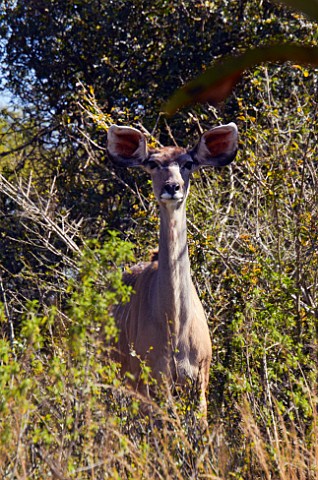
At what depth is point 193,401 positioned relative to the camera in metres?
5.86

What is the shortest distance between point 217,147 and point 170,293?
46.6 inches

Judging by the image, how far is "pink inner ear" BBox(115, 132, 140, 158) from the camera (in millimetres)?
7230

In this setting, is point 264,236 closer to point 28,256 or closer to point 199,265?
point 199,265

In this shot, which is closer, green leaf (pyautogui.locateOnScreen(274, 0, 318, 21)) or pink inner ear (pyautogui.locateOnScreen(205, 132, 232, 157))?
green leaf (pyautogui.locateOnScreen(274, 0, 318, 21))

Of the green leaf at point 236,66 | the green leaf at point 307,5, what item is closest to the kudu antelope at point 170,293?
the green leaf at point 236,66

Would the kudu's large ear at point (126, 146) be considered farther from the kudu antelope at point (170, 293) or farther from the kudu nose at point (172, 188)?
the kudu nose at point (172, 188)

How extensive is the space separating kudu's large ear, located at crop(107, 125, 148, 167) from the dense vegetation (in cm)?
83

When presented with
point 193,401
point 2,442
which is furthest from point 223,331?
point 2,442

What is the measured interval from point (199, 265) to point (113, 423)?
11.9ft

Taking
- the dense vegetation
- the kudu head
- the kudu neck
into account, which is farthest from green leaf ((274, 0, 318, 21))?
the kudu head

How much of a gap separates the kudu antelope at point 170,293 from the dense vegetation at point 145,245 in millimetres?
196

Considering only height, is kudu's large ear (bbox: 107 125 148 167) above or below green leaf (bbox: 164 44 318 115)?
below

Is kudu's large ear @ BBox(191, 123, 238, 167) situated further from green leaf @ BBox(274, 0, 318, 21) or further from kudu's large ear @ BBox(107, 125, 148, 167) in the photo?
green leaf @ BBox(274, 0, 318, 21)

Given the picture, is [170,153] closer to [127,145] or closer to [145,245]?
[127,145]
